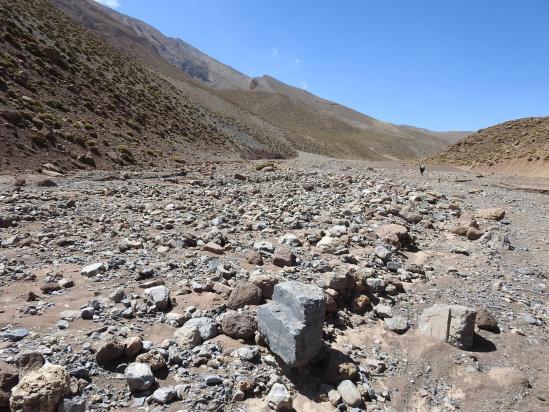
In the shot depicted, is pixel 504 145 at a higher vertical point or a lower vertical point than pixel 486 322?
higher

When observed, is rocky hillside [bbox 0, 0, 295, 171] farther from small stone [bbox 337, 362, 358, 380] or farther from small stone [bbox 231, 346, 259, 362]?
small stone [bbox 337, 362, 358, 380]

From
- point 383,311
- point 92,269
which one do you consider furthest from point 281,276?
point 92,269

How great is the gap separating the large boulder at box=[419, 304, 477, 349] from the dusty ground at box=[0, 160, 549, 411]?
139mm

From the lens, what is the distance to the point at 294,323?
14.5 feet

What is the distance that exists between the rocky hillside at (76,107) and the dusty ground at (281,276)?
7.25 meters

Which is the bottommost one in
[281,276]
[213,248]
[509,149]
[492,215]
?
[213,248]

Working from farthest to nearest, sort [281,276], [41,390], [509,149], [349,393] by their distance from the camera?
[509,149] → [281,276] → [349,393] → [41,390]

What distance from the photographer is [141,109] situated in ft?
119

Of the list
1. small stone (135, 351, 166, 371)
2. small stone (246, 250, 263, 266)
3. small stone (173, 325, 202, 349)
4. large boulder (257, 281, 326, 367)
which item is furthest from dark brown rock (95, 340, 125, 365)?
small stone (246, 250, 263, 266)

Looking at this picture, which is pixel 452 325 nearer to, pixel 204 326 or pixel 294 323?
pixel 294 323

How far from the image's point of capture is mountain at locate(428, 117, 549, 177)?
1273 inches

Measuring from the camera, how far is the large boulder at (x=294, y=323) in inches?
172

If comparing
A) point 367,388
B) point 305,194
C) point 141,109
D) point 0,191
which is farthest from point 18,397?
point 141,109

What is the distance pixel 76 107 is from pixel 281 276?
84.0ft
